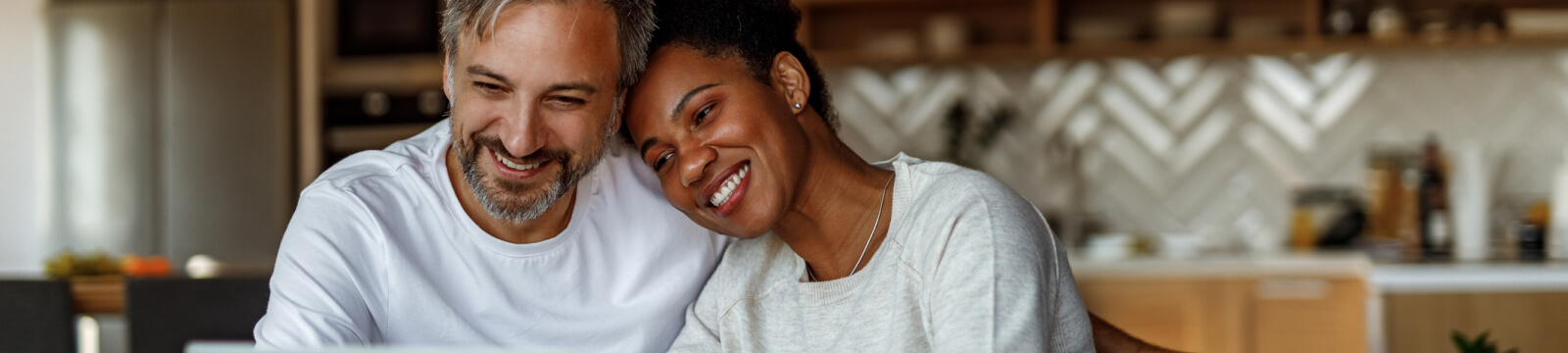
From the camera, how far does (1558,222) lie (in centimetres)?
356

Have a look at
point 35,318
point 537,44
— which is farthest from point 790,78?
point 35,318

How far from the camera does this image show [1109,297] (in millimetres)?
3541

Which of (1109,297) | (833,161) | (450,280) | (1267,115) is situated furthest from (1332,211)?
(450,280)

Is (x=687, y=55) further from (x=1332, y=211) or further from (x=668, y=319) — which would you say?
(x=1332, y=211)

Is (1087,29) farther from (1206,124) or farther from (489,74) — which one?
(489,74)

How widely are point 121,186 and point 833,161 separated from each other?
12.8 feet

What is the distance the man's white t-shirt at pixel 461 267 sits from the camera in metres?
1.44

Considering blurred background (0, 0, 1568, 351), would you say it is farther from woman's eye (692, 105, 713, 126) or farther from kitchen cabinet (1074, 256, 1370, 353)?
woman's eye (692, 105, 713, 126)

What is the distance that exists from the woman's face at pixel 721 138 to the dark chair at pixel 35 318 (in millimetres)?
1609

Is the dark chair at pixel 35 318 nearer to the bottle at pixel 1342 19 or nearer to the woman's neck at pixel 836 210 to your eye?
the woman's neck at pixel 836 210

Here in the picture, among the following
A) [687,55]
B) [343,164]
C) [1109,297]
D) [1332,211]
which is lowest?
[1109,297]

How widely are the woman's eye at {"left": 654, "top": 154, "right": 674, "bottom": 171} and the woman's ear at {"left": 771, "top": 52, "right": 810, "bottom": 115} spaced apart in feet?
0.59

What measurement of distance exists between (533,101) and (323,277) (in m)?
0.34

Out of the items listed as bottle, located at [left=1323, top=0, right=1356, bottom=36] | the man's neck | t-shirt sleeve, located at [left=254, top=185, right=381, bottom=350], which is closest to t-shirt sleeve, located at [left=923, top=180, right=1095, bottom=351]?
the man's neck
